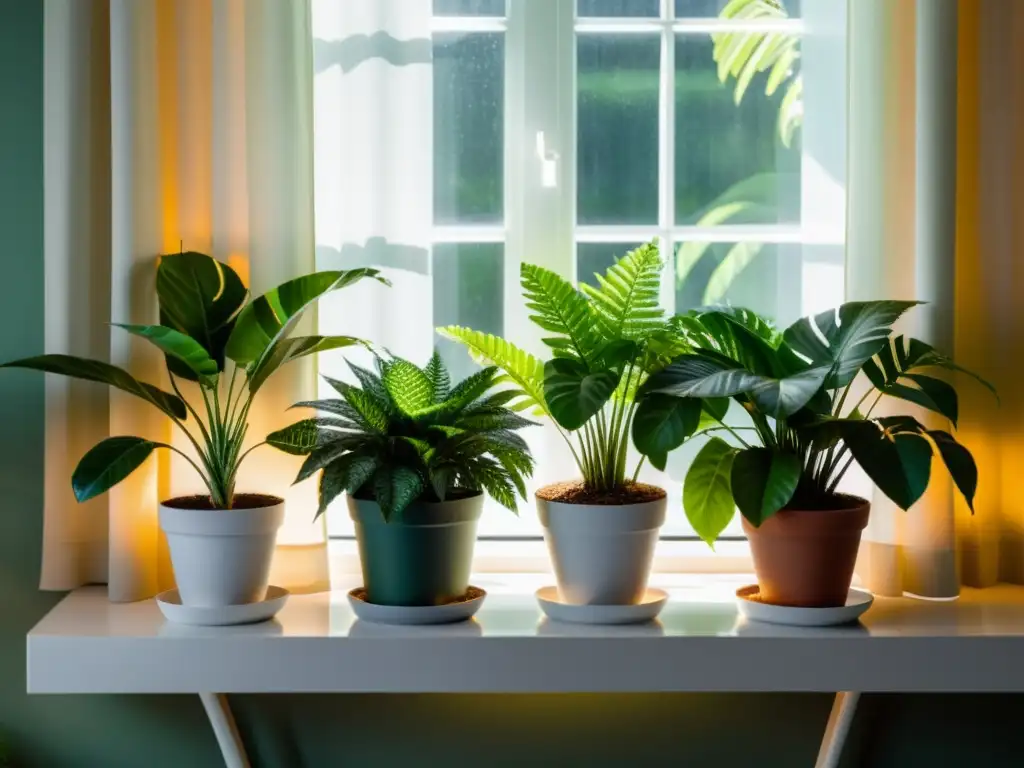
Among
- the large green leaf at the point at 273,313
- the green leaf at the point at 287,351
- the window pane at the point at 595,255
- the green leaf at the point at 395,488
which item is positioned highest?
the window pane at the point at 595,255

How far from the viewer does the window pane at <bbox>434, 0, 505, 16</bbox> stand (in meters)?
1.85

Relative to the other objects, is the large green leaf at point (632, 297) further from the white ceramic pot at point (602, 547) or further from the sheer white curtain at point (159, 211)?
the sheer white curtain at point (159, 211)

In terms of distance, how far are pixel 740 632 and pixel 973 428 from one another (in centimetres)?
56

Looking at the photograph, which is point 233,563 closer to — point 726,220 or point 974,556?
point 726,220

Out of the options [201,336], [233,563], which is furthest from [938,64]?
[233,563]

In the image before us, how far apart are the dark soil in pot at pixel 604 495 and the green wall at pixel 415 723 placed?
423mm

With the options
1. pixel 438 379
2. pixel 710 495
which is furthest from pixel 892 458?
pixel 438 379

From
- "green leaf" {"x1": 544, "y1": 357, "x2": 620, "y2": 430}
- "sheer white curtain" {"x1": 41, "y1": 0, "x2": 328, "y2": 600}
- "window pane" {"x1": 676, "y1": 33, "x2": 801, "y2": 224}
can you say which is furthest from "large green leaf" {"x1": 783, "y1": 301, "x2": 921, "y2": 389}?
"sheer white curtain" {"x1": 41, "y1": 0, "x2": 328, "y2": 600}

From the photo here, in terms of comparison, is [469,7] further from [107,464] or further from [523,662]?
[523,662]

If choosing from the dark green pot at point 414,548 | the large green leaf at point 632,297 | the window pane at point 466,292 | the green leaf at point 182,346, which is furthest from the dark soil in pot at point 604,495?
the green leaf at point 182,346

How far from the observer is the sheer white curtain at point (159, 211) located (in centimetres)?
164

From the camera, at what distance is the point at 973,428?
5.57 ft

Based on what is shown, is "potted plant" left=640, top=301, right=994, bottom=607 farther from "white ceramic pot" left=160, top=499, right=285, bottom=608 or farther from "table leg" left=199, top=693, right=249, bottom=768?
"table leg" left=199, top=693, right=249, bottom=768

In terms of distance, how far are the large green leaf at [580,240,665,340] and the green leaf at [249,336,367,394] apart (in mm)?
387
